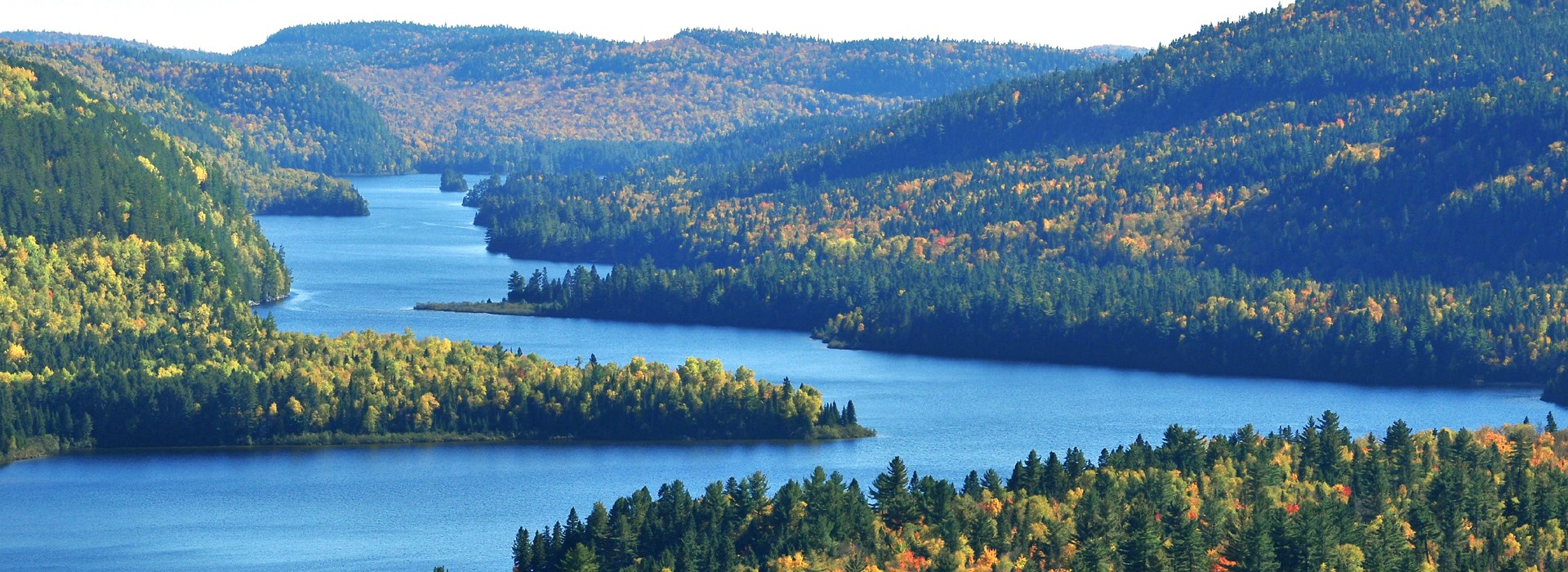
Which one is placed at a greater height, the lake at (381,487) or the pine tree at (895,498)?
the pine tree at (895,498)

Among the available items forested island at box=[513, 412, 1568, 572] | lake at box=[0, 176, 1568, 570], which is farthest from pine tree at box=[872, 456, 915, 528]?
lake at box=[0, 176, 1568, 570]

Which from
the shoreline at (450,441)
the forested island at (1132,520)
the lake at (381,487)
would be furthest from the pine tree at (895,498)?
the shoreline at (450,441)

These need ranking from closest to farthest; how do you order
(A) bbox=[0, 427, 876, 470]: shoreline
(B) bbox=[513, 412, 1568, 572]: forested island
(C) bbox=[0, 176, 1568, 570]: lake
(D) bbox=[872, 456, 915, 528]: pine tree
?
(B) bbox=[513, 412, 1568, 572]: forested island < (D) bbox=[872, 456, 915, 528]: pine tree < (C) bbox=[0, 176, 1568, 570]: lake < (A) bbox=[0, 427, 876, 470]: shoreline

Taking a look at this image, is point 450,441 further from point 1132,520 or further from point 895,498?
point 1132,520

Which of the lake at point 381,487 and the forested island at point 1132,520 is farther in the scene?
the lake at point 381,487

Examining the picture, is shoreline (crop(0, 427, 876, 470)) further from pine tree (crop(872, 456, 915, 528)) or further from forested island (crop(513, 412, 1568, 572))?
pine tree (crop(872, 456, 915, 528))

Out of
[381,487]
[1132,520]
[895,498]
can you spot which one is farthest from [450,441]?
[1132,520]

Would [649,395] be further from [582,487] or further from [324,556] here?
[324,556]

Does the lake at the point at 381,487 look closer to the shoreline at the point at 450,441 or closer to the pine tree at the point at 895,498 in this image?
the shoreline at the point at 450,441
